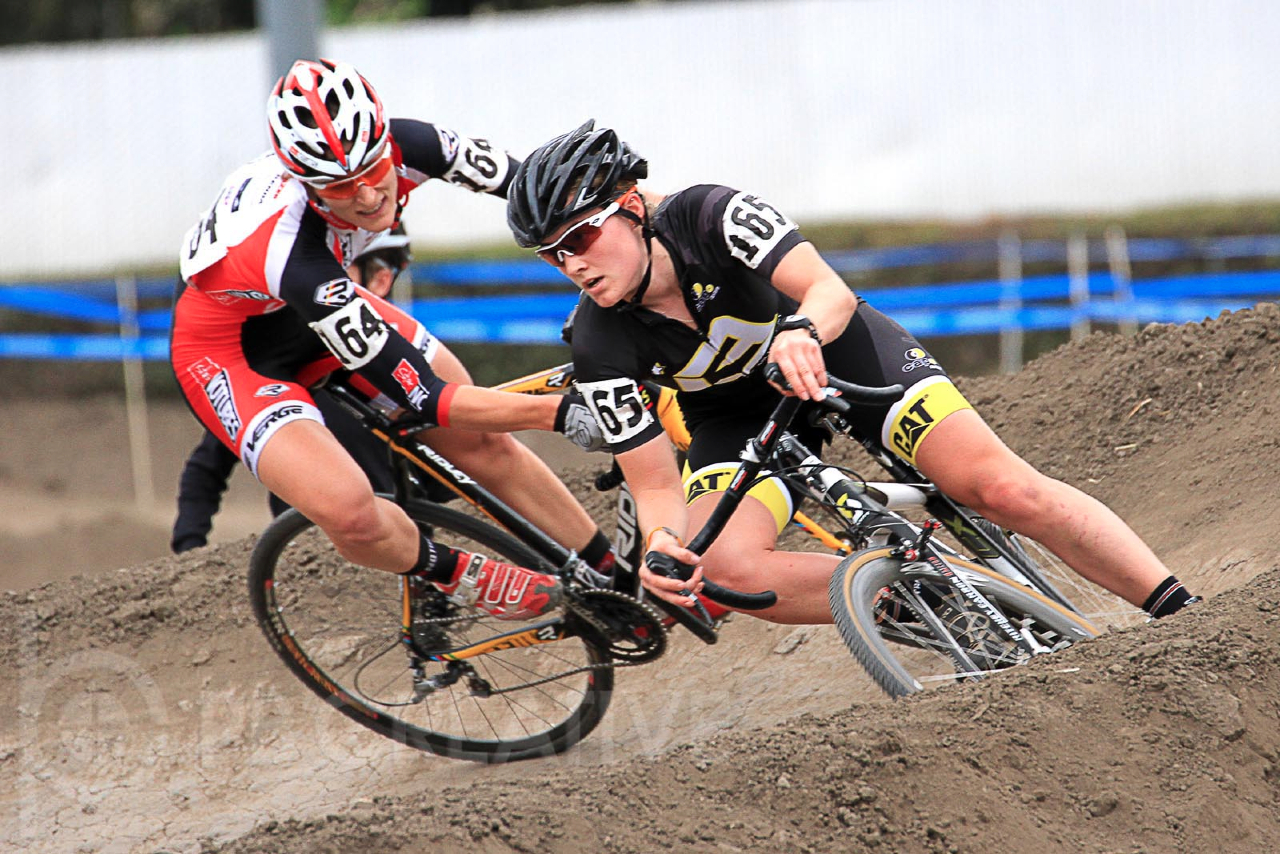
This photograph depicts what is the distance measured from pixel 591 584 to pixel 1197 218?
34.8ft

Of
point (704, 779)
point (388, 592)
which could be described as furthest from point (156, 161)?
point (704, 779)

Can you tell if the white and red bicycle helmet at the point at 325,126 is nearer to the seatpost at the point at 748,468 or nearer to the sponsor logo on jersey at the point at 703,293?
the sponsor logo on jersey at the point at 703,293

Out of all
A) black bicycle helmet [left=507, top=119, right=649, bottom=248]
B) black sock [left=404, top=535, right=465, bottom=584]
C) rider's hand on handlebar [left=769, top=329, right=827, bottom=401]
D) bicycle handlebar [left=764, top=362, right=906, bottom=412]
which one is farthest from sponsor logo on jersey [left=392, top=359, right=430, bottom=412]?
rider's hand on handlebar [left=769, top=329, right=827, bottom=401]

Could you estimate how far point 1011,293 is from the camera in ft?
40.4

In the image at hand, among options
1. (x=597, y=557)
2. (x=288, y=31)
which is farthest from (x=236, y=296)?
(x=288, y=31)

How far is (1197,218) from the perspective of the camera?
13.2 m

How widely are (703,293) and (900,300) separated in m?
9.04

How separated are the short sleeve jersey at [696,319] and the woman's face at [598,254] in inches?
6.5

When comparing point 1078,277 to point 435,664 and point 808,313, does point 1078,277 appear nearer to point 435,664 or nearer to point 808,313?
point 435,664

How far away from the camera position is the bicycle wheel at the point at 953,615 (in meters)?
3.75

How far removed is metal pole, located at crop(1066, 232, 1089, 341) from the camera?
11.7m

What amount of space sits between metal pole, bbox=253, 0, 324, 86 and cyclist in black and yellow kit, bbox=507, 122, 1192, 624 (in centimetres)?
471

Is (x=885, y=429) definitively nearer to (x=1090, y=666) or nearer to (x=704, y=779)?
(x=1090, y=666)

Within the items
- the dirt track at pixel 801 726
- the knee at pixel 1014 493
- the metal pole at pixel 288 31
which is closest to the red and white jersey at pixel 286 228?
the dirt track at pixel 801 726
